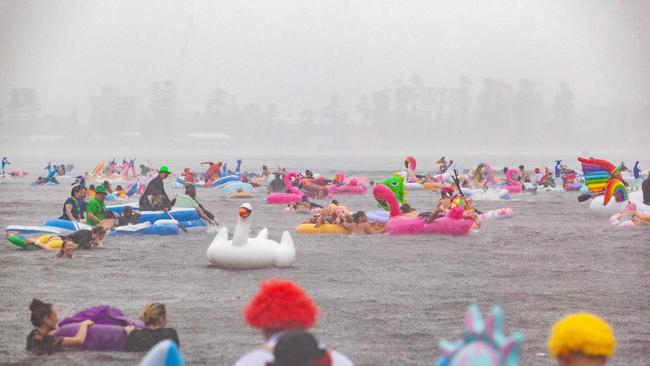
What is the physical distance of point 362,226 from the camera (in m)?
19.8

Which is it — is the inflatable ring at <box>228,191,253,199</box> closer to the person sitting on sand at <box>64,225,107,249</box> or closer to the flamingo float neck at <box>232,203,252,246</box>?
the person sitting on sand at <box>64,225,107,249</box>

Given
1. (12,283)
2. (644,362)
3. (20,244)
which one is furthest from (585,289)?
(20,244)

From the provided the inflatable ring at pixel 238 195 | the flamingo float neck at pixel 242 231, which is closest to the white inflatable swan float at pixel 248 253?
the flamingo float neck at pixel 242 231

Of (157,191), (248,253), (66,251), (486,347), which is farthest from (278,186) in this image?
(486,347)

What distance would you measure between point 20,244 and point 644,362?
39.8 feet

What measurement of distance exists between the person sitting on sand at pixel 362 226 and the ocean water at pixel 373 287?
1.78 ft

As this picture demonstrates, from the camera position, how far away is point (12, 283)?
12.8m

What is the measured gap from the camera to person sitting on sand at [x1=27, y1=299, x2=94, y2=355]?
8328mm

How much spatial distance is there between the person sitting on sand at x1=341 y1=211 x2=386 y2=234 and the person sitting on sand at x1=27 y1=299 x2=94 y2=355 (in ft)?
38.1

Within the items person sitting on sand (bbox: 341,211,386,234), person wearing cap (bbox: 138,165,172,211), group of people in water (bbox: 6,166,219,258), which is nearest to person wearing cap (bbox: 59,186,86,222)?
group of people in water (bbox: 6,166,219,258)

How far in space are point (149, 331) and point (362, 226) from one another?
38.3 ft

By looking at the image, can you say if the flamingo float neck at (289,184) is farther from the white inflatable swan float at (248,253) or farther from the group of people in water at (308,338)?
the group of people in water at (308,338)

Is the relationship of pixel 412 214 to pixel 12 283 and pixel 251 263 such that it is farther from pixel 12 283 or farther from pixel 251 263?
pixel 12 283

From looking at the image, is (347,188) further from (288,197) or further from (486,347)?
(486,347)
